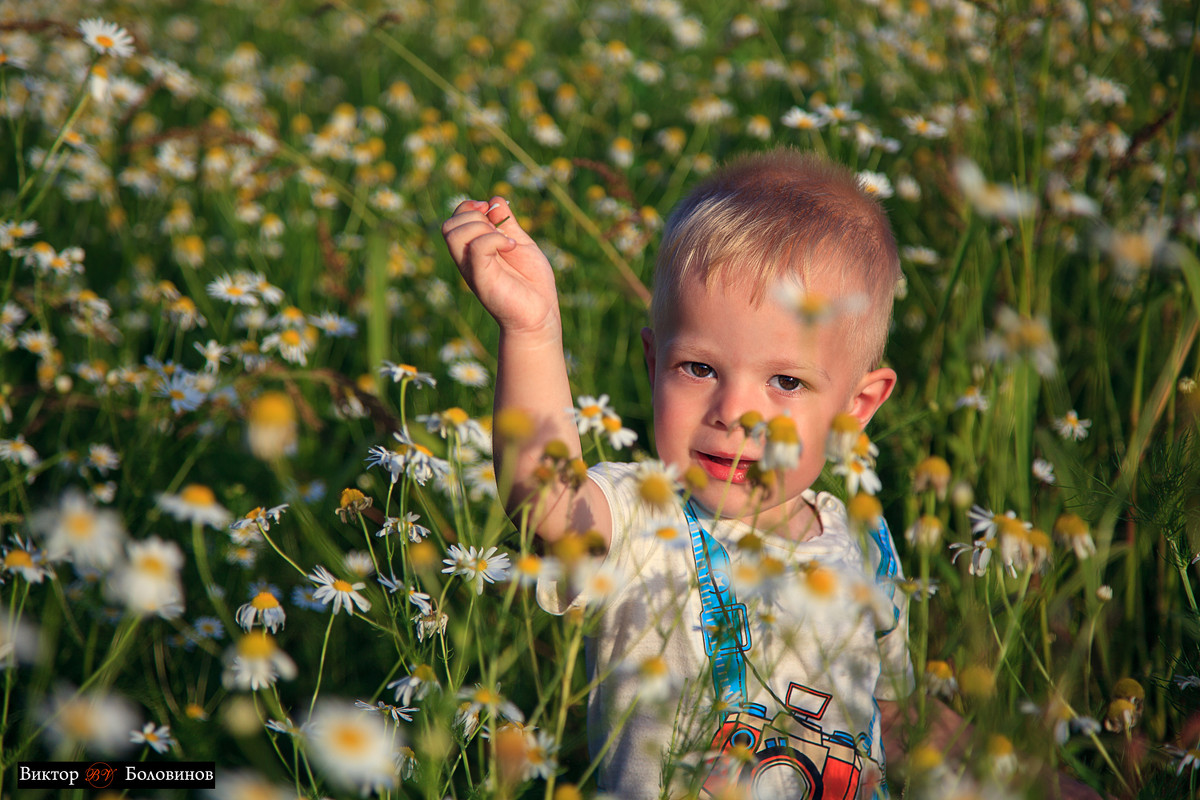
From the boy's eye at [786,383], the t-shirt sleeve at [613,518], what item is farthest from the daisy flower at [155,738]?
the boy's eye at [786,383]

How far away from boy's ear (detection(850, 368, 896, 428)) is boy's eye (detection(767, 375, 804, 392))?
0.19 metres

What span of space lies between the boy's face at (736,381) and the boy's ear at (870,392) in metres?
0.09

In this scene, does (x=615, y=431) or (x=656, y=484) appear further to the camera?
(x=615, y=431)

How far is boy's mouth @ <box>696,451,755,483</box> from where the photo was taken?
1.36 metres

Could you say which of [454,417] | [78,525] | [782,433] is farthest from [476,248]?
[78,525]

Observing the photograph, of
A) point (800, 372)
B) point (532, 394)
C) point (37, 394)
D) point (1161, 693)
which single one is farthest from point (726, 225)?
point (37, 394)

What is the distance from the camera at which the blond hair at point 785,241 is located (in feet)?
4.54

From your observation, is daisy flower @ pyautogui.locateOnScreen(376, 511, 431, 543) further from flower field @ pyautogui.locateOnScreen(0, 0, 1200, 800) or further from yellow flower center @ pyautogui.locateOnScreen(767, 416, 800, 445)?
yellow flower center @ pyautogui.locateOnScreen(767, 416, 800, 445)

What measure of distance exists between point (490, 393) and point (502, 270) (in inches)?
40.0

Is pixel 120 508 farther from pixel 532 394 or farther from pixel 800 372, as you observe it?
pixel 800 372

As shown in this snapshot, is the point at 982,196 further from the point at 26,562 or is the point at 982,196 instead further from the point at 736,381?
the point at 26,562

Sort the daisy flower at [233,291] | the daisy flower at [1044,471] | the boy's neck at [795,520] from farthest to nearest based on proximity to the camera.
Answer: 1. the daisy flower at [233,291]
2. the daisy flower at [1044,471]
3. the boy's neck at [795,520]

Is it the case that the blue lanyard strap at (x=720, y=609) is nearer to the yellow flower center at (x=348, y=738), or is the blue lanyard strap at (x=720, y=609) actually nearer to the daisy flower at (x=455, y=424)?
the daisy flower at (x=455, y=424)

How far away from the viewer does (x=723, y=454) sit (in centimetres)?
134
